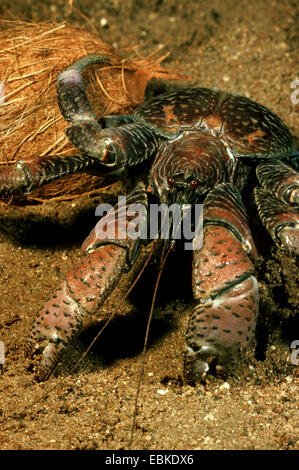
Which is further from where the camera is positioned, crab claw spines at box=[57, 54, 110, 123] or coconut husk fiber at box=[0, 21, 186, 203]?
coconut husk fiber at box=[0, 21, 186, 203]

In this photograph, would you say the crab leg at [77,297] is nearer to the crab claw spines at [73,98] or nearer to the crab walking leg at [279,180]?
the crab claw spines at [73,98]

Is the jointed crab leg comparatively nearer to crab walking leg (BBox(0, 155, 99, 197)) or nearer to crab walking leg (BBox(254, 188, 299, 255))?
crab walking leg (BBox(0, 155, 99, 197))

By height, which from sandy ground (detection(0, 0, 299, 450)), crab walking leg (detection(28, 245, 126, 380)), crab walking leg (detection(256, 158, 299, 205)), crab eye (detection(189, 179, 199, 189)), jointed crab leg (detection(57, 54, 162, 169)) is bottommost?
sandy ground (detection(0, 0, 299, 450))

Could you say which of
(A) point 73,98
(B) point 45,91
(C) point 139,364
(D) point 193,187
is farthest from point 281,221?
(B) point 45,91

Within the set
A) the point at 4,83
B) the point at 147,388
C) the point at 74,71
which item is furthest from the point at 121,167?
the point at 147,388

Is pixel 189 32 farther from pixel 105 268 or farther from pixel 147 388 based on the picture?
pixel 147 388

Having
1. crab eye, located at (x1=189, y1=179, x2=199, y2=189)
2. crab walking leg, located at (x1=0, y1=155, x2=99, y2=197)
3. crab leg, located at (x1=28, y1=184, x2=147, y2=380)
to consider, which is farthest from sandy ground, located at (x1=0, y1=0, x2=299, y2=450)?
crab eye, located at (x1=189, y1=179, x2=199, y2=189)

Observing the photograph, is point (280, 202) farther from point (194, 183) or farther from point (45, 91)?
point (45, 91)
